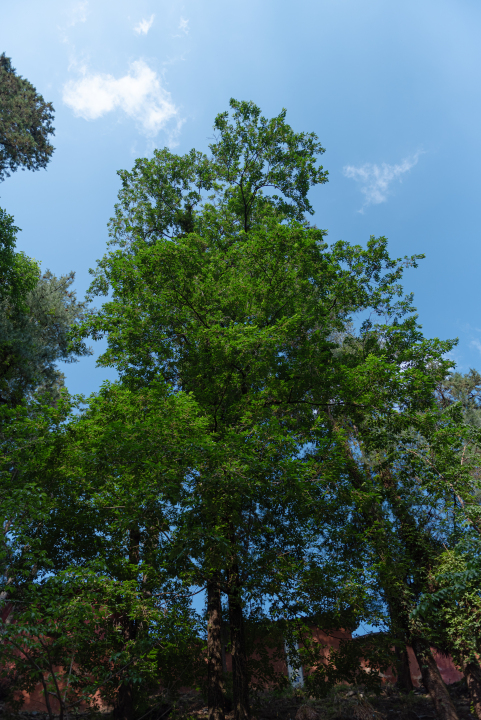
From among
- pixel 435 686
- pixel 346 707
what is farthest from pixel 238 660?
pixel 435 686

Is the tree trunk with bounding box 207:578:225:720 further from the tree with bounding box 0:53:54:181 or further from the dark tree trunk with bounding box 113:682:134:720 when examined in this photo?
the tree with bounding box 0:53:54:181

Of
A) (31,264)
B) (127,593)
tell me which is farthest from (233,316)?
→ (31,264)

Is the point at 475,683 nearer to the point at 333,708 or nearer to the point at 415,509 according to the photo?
the point at 333,708

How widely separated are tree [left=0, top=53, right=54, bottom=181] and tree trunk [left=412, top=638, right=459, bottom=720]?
23.4m

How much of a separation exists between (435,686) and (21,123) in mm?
25526

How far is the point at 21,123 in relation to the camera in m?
18.4

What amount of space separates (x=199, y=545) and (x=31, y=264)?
16499 millimetres

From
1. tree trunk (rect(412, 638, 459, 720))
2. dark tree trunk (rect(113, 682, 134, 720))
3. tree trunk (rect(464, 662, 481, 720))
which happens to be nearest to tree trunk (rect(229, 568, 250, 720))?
dark tree trunk (rect(113, 682, 134, 720))

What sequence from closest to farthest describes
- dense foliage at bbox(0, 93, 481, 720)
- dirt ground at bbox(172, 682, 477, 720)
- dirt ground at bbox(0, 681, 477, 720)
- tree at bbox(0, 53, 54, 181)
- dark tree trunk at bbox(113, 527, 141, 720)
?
dense foliage at bbox(0, 93, 481, 720) → dirt ground at bbox(172, 682, 477, 720) → dirt ground at bbox(0, 681, 477, 720) → dark tree trunk at bbox(113, 527, 141, 720) → tree at bbox(0, 53, 54, 181)

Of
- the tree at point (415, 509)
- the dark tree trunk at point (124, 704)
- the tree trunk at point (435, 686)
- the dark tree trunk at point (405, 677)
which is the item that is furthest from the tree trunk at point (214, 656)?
the dark tree trunk at point (405, 677)

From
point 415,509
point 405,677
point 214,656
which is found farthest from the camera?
point 405,677

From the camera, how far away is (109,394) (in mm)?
11445

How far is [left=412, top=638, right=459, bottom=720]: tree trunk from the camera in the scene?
1122cm

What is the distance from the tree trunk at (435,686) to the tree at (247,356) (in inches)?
194
